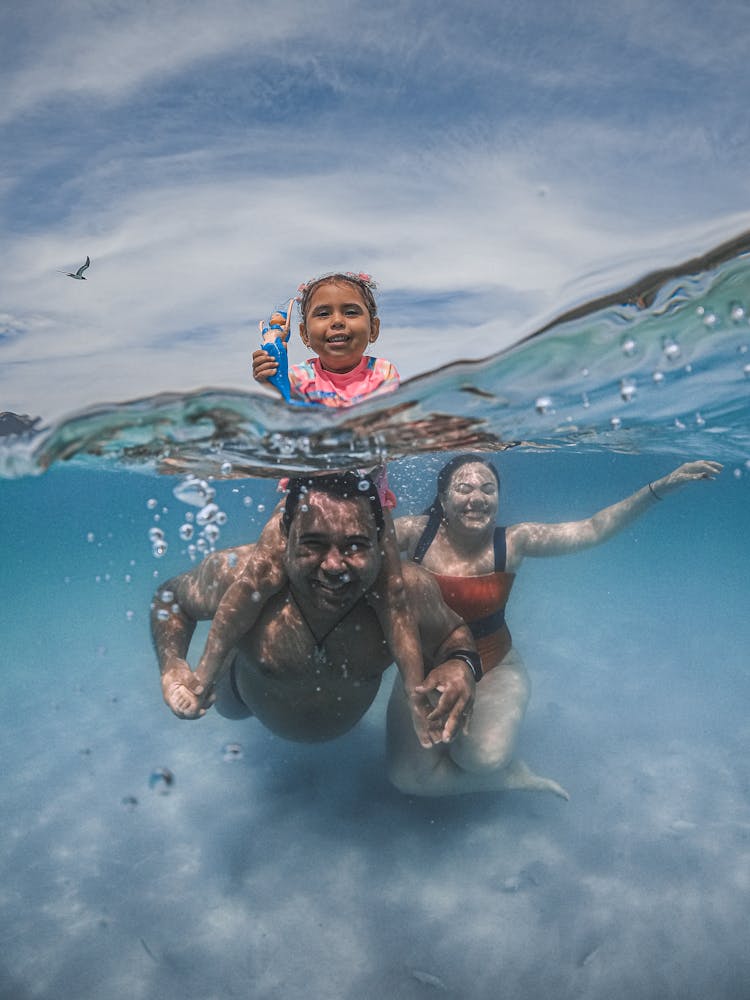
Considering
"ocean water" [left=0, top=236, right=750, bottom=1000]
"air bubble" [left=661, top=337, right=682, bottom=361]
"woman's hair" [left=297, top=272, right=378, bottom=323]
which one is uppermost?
"woman's hair" [left=297, top=272, right=378, bottom=323]

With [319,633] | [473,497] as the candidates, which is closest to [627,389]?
[473,497]

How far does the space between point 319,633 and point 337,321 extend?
2.70m

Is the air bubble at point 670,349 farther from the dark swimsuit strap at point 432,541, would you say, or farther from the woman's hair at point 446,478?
the dark swimsuit strap at point 432,541

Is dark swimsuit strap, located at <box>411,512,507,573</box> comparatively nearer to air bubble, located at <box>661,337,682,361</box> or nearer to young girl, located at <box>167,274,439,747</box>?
young girl, located at <box>167,274,439,747</box>

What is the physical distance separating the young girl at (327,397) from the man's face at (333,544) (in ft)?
0.94

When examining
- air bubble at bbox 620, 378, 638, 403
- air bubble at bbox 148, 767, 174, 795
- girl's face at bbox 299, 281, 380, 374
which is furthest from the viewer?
air bubble at bbox 620, 378, 638, 403

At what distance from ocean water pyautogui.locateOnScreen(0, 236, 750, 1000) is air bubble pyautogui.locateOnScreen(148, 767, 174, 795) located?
0.06 meters

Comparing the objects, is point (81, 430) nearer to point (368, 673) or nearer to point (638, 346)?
point (368, 673)

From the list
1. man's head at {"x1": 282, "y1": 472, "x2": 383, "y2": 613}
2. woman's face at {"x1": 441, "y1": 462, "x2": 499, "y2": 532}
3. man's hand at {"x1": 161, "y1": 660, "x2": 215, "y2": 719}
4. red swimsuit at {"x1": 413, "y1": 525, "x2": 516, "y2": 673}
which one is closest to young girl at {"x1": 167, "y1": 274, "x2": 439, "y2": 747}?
man's hand at {"x1": 161, "y1": 660, "x2": 215, "y2": 719}

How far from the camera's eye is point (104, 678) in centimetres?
1221

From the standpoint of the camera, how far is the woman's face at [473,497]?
6652mm

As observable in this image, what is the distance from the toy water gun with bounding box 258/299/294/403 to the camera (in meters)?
5.11

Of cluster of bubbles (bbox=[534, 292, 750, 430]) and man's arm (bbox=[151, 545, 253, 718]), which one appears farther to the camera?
cluster of bubbles (bbox=[534, 292, 750, 430])

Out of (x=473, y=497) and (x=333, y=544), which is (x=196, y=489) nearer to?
Result: (x=473, y=497)
